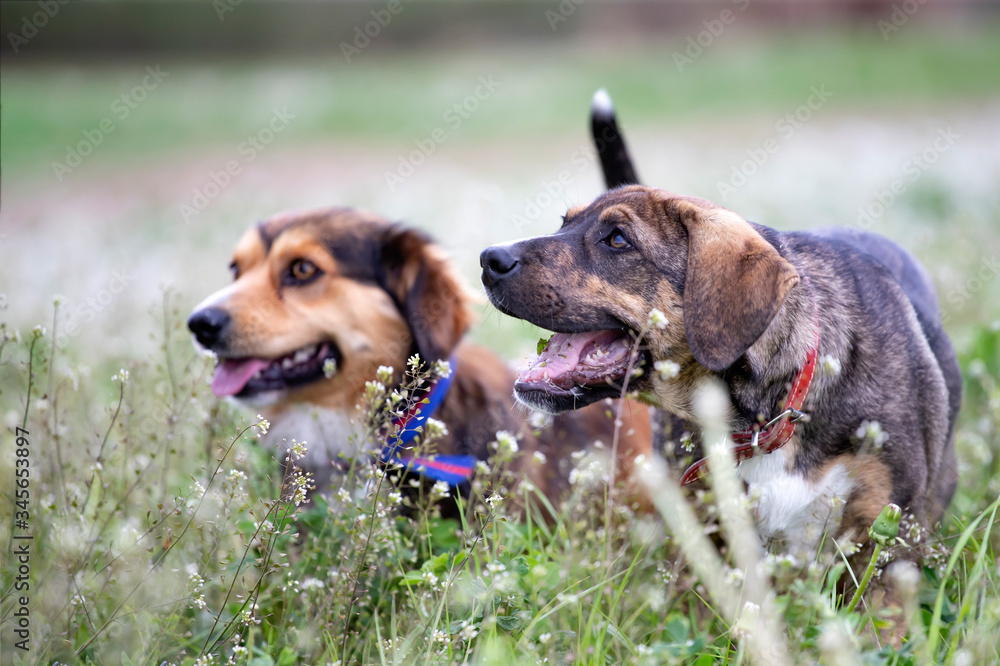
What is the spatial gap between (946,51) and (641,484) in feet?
88.4

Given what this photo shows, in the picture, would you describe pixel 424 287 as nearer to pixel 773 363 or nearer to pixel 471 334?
pixel 471 334

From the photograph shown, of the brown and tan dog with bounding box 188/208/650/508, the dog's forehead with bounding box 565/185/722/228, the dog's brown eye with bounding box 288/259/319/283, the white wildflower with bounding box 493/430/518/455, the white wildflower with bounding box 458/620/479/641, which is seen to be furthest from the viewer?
the dog's brown eye with bounding box 288/259/319/283

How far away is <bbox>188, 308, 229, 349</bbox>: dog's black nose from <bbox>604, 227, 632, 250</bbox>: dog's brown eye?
1.80 meters

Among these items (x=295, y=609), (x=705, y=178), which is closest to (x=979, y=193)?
(x=705, y=178)

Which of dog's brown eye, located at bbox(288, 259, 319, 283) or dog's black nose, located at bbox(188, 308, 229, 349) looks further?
dog's brown eye, located at bbox(288, 259, 319, 283)

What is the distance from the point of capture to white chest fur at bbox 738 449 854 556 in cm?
301

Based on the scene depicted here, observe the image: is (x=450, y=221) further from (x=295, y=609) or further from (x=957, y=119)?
(x=957, y=119)

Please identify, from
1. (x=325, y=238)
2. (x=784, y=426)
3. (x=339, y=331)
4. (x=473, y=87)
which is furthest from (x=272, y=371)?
(x=473, y=87)

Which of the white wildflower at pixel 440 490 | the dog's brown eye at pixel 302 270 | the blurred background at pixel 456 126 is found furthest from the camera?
the blurred background at pixel 456 126

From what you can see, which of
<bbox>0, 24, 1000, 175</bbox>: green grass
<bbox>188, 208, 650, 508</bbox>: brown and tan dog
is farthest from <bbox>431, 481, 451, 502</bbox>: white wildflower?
<bbox>0, 24, 1000, 175</bbox>: green grass

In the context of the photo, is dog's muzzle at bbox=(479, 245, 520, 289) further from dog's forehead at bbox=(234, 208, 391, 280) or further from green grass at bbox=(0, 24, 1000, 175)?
green grass at bbox=(0, 24, 1000, 175)

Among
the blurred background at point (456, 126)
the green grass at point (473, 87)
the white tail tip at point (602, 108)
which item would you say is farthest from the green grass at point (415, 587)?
the green grass at point (473, 87)

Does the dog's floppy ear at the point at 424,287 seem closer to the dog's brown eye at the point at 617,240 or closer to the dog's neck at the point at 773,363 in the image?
the dog's brown eye at the point at 617,240

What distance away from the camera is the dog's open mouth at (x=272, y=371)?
4.01 metres
